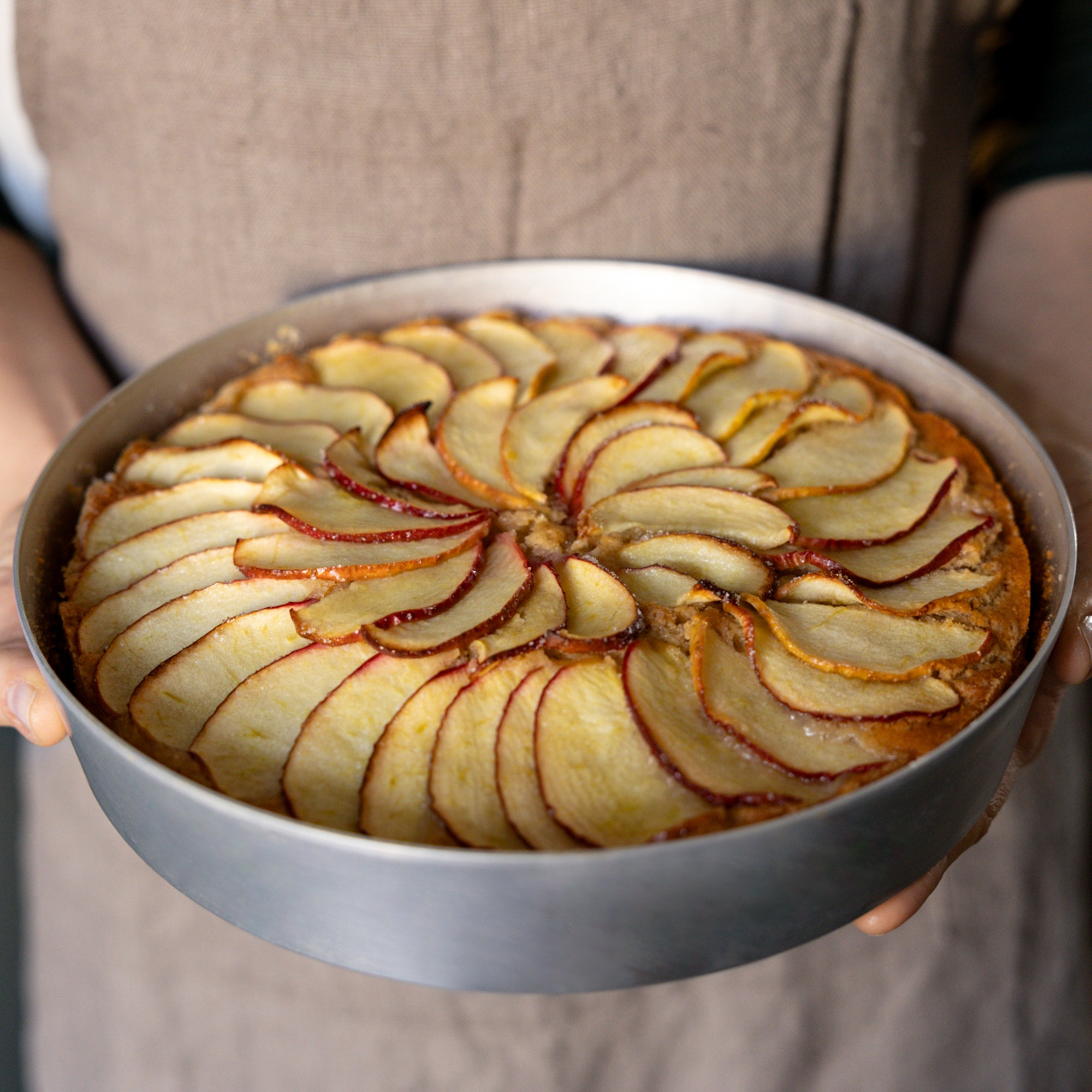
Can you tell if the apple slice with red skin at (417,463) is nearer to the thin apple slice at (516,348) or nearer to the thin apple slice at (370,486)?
the thin apple slice at (370,486)

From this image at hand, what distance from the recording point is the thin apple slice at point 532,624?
1.24 m

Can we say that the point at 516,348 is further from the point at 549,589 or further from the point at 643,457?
the point at 549,589

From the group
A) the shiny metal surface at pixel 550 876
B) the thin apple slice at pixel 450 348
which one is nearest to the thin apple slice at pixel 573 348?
the thin apple slice at pixel 450 348

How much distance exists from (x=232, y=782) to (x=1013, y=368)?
5.67 ft

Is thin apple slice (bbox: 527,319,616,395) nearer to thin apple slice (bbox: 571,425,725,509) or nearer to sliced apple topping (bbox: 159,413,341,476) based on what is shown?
thin apple slice (bbox: 571,425,725,509)

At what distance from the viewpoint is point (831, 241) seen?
6.48ft

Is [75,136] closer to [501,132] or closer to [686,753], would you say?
[501,132]

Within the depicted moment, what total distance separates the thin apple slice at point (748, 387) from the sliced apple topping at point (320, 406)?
58cm

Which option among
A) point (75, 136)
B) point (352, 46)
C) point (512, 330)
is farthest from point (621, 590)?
point (75, 136)

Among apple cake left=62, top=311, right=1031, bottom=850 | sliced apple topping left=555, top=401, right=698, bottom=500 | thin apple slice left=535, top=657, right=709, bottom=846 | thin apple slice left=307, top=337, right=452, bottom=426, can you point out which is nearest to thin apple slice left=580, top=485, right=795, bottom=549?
apple cake left=62, top=311, right=1031, bottom=850

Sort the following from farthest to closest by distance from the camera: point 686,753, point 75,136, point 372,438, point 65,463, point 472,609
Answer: point 75,136
point 372,438
point 65,463
point 472,609
point 686,753

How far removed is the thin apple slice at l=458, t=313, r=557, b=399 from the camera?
1.81 m

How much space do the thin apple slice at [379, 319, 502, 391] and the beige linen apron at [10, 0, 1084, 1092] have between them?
0.14 m

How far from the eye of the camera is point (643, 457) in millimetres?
1630
